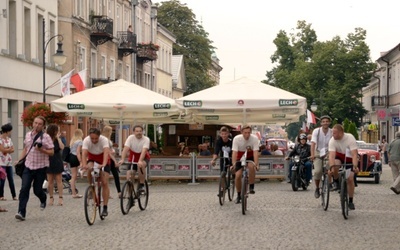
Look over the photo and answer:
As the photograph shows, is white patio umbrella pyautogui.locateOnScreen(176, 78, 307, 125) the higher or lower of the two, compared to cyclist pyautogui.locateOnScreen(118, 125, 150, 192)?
higher

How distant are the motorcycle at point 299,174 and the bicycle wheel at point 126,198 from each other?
28.9ft

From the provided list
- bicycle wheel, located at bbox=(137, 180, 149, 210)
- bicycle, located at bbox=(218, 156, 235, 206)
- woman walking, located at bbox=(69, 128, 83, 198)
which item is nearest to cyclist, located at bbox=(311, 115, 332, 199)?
bicycle, located at bbox=(218, 156, 235, 206)

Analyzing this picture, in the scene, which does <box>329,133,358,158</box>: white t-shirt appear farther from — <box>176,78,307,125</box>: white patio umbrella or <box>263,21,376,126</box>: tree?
<box>263,21,376,126</box>: tree

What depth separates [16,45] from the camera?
39.3 metres

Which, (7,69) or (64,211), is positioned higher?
→ (7,69)

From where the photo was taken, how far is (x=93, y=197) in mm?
15977

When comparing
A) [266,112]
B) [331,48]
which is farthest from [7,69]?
[331,48]

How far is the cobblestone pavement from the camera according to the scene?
12.9 metres

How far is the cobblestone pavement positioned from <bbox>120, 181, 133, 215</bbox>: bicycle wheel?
14cm

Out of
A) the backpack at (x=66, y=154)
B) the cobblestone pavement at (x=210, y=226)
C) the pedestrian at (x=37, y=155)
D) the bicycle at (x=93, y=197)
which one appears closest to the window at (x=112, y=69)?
the backpack at (x=66, y=154)

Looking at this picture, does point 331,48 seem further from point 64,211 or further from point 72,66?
point 64,211

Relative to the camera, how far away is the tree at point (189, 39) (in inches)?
3684

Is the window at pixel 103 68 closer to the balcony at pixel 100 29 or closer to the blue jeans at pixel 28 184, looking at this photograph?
the balcony at pixel 100 29

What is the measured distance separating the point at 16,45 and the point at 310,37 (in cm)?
6342
